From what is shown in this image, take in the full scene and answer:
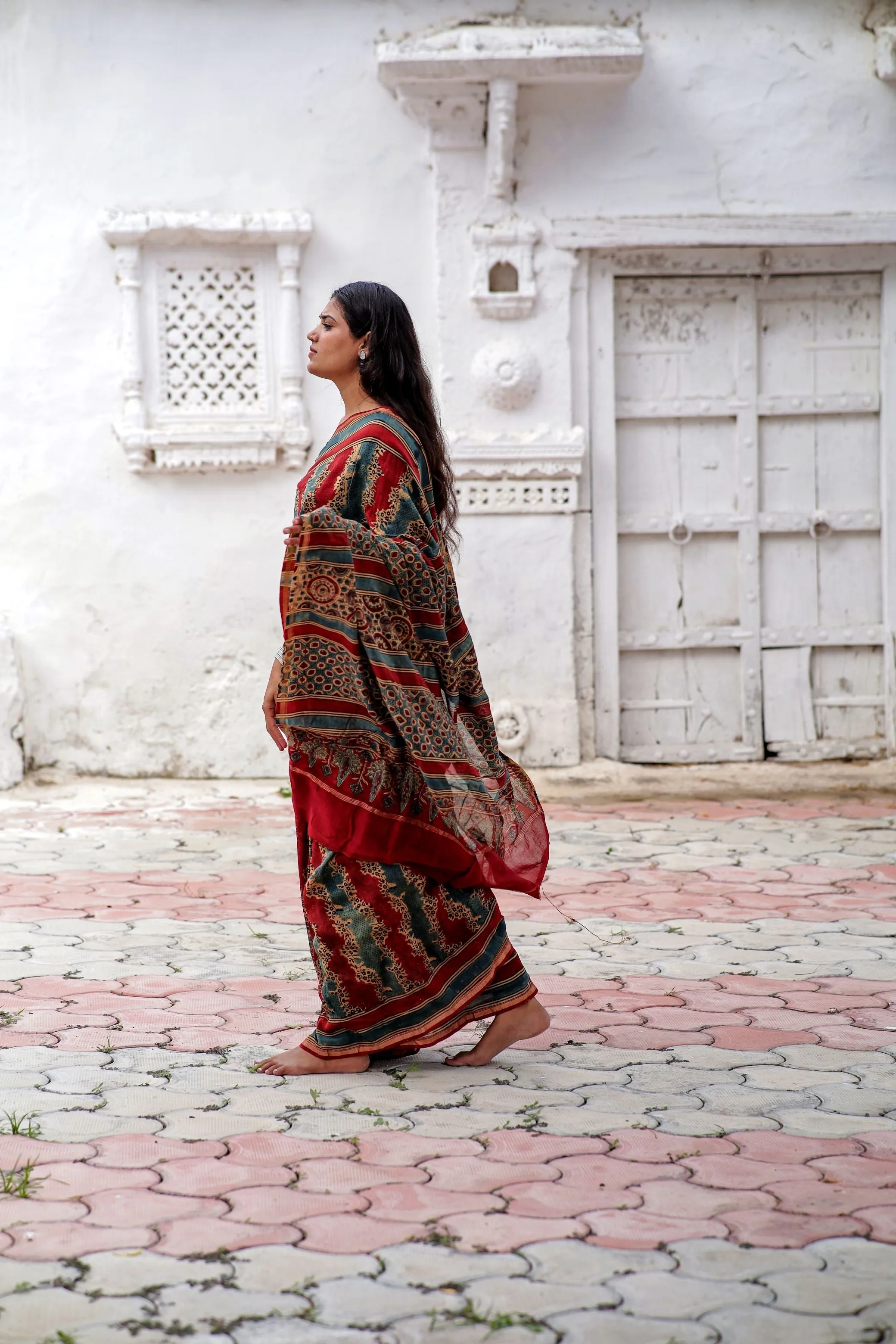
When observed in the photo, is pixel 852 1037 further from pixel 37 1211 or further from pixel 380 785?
pixel 37 1211

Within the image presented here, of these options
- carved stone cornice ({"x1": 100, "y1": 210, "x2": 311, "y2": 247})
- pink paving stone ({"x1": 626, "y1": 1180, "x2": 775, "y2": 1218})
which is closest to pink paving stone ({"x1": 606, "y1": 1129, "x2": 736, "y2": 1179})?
pink paving stone ({"x1": 626, "y1": 1180, "x2": 775, "y2": 1218})

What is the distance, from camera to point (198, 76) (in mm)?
6613

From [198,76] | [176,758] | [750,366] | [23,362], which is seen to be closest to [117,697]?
[176,758]

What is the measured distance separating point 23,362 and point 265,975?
4.05 meters

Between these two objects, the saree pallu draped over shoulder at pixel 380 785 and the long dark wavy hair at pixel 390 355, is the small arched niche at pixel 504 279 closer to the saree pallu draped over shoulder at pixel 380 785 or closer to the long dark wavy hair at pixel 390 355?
the long dark wavy hair at pixel 390 355

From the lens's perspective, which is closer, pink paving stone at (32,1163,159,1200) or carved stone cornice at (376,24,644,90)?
pink paving stone at (32,1163,159,1200)

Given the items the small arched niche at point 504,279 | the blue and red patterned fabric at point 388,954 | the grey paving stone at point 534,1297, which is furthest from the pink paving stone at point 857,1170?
the small arched niche at point 504,279

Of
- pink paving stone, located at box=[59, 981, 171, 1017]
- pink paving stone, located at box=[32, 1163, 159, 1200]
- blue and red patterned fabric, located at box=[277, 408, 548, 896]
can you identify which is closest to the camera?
pink paving stone, located at box=[32, 1163, 159, 1200]

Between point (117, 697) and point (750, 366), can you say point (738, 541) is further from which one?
point (117, 697)

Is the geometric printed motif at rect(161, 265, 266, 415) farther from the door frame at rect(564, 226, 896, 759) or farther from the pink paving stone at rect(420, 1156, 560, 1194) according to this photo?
the pink paving stone at rect(420, 1156, 560, 1194)

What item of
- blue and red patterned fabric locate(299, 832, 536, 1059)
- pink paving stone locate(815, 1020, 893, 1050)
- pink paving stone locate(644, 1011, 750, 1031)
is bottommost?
pink paving stone locate(644, 1011, 750, 1031)

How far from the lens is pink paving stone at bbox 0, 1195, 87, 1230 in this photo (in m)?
2.07

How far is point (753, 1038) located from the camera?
3.05m

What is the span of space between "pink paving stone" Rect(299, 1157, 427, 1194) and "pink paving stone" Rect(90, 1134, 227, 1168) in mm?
169
